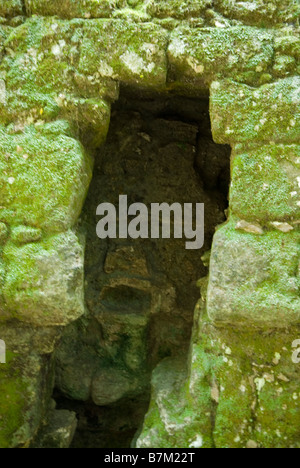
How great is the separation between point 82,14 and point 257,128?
108cm

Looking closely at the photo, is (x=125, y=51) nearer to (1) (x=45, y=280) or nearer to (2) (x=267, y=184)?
(2) (x=267, y=184)

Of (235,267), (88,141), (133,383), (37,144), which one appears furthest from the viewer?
(133,383)

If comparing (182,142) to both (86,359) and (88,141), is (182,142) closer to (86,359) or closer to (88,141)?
(88,141)

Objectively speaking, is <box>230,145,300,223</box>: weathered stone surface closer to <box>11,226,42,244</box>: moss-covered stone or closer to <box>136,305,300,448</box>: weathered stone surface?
<box>136,305,300,448</box>: weathered stone surface

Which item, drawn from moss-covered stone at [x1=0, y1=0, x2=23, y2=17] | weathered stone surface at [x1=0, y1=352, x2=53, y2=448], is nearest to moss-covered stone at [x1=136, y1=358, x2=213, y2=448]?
weathered stone surface at [x1=0, y1=352, x2=53, y2=448]

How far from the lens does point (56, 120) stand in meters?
2.20

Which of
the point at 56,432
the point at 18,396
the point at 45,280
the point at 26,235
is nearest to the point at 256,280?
the point at 45,280

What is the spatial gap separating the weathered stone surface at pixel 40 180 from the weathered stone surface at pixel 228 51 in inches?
28.1

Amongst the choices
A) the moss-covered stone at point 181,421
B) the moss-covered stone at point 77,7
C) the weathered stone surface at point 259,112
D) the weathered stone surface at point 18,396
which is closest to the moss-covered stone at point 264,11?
the weathered stone surface at point 259,112

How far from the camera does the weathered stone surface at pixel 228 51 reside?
2107 millimetres

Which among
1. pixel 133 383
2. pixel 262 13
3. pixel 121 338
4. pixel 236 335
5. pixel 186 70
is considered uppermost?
pixel 262 13

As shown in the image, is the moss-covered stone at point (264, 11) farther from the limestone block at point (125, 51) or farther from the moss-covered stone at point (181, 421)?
the moss-covered stone at point (181, 421)

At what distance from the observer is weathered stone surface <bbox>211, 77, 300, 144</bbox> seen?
206 centimetres

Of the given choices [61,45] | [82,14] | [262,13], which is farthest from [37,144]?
[262,13]
